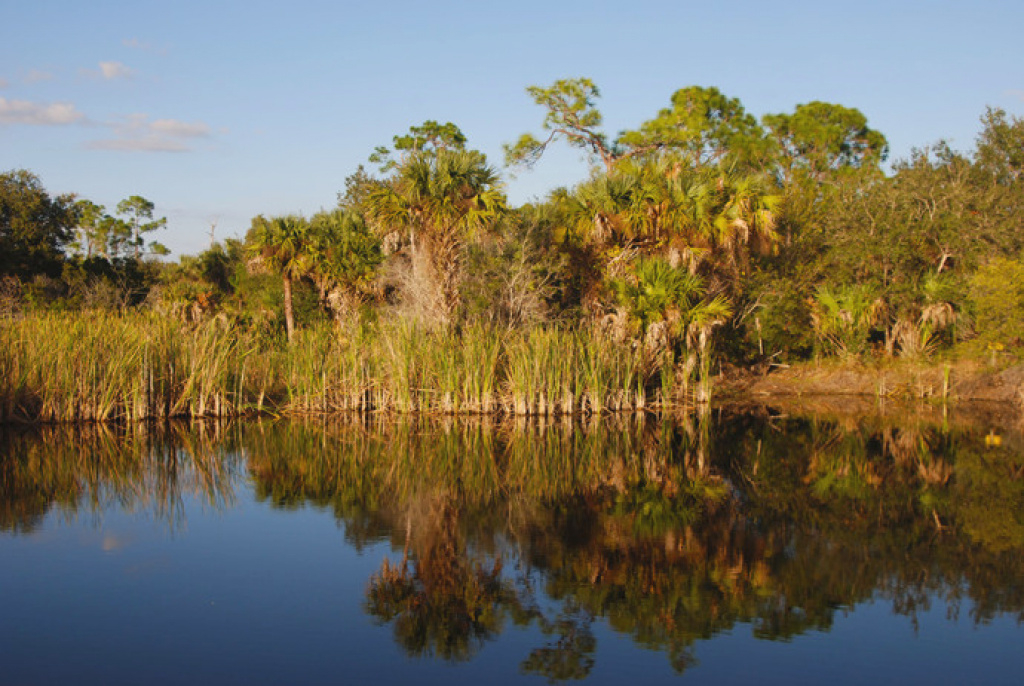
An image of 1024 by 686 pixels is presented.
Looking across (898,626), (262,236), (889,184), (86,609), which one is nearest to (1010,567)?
(898,626)

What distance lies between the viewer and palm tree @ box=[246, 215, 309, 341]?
2783cm

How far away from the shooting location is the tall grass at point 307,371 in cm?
1623

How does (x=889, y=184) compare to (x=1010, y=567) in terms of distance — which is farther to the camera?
(x=889, y=184)

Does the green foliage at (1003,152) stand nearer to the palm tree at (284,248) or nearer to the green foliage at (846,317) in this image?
the green foliage at (846,317)

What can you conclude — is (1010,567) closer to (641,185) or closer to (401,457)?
(401,457)

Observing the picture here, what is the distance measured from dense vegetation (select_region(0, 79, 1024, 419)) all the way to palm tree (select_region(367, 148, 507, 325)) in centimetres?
5

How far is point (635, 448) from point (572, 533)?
216 inches

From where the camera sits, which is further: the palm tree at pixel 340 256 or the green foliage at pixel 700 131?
the green foliage at pixel 700 131

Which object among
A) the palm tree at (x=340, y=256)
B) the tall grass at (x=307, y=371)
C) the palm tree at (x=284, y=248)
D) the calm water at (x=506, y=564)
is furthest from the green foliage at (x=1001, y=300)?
the palm tree at (x=284, y=248)

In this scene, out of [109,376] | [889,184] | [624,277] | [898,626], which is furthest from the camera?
[889,184]

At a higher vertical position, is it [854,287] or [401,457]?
[854,287]

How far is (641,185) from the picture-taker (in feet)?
72.3

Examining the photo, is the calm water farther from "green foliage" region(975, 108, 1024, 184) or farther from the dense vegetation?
"green foliage" region(975, 108, 1024, 184)

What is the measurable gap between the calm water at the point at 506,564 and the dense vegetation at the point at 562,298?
2.99 metres
